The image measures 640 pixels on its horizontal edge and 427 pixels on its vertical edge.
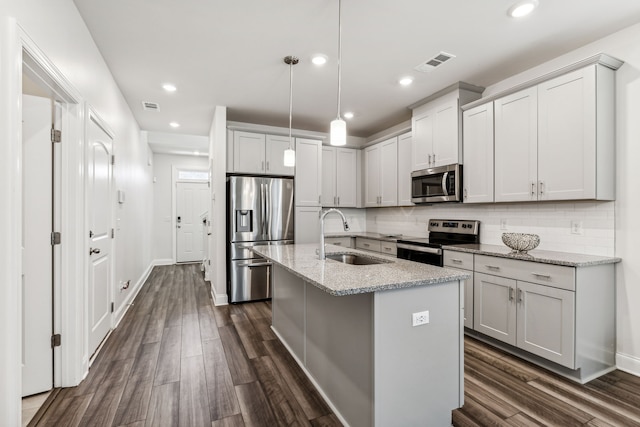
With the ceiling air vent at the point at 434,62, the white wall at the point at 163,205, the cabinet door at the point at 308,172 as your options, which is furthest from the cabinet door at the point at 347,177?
the white wall at the point at 163,205

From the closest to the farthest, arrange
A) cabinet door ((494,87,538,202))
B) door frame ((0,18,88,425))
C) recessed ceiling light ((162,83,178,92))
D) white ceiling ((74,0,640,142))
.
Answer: door frame ((0,18,88,425))
white ceiling ((74,0,640,142))
cabinet door ((494,87,538,202))
recessed ceiling light ((162,83,178,92))

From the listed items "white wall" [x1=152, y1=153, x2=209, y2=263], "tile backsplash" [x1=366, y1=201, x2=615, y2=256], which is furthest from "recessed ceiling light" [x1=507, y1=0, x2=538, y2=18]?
"white wall" [x1=152, y1=153, x2=209, y2=263]

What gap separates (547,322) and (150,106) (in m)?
5.03

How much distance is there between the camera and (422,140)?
12.8 ft

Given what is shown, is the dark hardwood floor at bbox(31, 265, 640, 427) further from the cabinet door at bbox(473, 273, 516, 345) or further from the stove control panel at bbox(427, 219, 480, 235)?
the stove control panel at bbox(427, 219, 480, 235)

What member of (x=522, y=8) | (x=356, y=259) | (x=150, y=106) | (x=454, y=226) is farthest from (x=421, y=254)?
(x=150, y=106)

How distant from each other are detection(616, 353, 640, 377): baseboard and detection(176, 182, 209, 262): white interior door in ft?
23.3

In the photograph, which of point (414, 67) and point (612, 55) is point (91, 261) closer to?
point (414, 67)

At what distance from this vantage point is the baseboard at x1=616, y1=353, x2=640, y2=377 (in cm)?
Answer: 231

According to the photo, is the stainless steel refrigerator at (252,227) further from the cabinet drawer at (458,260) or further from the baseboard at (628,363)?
the baseboard at (628,363)

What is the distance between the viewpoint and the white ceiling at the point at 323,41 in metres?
2.19

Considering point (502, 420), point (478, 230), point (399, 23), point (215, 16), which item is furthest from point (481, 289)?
point (215, 16)

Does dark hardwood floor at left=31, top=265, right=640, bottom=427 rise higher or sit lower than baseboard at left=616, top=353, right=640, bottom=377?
lower

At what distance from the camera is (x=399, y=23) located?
236cm
